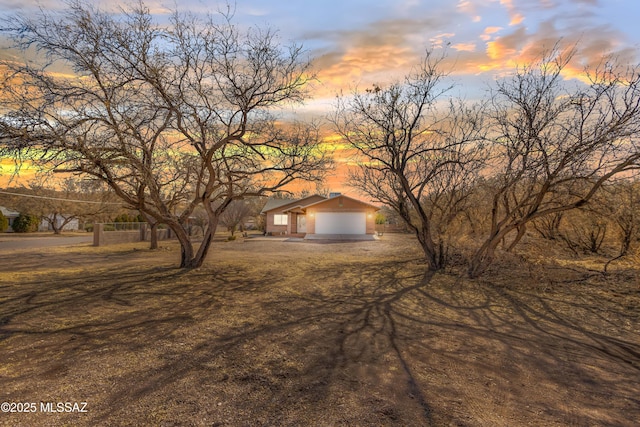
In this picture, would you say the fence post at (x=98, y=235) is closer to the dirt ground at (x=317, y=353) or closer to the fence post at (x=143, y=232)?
the fence post at (x=143, y=232)

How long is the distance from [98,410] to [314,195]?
32725 millimetres

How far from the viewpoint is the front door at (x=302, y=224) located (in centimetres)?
3207

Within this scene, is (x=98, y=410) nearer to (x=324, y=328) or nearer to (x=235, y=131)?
(x=324, y=328)

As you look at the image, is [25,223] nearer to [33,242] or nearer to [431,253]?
[33,242]

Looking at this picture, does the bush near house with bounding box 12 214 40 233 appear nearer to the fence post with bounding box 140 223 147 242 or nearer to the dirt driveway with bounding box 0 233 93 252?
the dirt driveway with bounding box 0 233 93 252

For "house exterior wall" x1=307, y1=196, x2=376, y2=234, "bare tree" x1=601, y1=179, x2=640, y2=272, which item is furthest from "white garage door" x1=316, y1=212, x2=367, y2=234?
"bare tree" x1=601, y1=179, x2=640, y2=272

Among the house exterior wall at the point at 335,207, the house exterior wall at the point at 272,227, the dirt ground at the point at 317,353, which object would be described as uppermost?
the house exterior wall at the point at 335,207

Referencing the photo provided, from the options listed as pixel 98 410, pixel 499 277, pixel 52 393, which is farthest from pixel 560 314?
pixel 52 393

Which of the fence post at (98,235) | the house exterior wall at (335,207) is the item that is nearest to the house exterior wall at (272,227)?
the house exterior wall at (335,207)

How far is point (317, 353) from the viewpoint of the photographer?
438 cm

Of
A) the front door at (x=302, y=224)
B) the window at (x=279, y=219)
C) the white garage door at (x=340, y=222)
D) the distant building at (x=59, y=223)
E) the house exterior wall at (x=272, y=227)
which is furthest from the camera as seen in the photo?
the distant building at (x=59, y=223)

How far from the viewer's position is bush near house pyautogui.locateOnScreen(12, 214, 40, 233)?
3428 centimetres

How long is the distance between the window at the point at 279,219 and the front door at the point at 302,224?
6.74 ft

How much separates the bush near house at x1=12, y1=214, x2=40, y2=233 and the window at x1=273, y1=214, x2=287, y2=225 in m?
24.9
